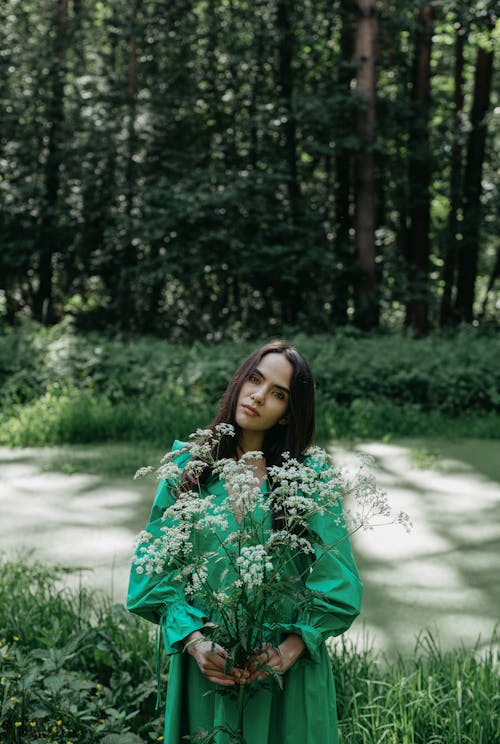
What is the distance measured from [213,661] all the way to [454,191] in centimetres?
1438

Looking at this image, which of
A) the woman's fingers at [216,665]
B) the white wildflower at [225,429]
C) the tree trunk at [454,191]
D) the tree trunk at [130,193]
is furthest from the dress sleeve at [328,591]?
the tree trunk at [454,191]

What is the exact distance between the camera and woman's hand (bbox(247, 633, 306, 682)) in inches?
61.1

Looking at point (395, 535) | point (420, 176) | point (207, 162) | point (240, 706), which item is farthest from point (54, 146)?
point (240, 706)

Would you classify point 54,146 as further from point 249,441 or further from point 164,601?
point 164,601

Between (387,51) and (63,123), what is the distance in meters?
6.24

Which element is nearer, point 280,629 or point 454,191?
point 280,629

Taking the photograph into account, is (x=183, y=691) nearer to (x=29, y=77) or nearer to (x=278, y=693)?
(x=278, y=693)

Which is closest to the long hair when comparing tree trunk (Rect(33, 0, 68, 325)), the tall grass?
the tall grass

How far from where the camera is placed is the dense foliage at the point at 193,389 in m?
7.14

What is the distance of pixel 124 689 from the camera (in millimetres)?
2689

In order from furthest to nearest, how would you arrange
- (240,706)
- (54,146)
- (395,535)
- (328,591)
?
(54,146), (395,535), (328,591), (240,706)

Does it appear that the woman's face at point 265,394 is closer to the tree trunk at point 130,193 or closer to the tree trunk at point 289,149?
the tree trunk at point 289,149

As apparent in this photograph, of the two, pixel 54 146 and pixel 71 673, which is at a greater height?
pixel 54 146

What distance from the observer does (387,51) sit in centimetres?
1542
